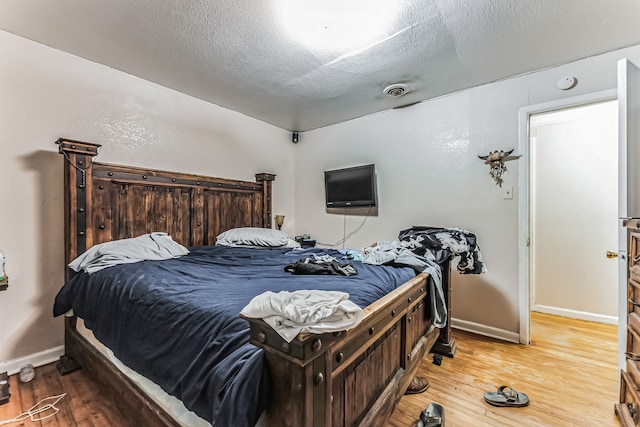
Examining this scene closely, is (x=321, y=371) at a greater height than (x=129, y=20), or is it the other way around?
(x=129, y=20)

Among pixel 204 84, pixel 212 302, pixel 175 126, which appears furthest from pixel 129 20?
pixel 212 302

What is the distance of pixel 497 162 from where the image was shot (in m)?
2.56

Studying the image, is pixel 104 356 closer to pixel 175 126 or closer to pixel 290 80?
pixel 175 126

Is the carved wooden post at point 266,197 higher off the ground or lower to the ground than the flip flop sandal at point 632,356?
higher

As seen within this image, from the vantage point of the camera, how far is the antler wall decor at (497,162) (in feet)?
8.25

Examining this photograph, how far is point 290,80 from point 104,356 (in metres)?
2.42

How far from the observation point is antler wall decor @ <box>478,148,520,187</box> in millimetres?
2516

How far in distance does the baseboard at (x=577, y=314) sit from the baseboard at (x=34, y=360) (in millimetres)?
4536

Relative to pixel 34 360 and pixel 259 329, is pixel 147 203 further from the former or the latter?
pixel 259 329

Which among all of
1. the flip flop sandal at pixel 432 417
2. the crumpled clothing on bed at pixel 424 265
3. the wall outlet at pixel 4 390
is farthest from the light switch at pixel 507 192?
the wall outlet at pixel 4 390

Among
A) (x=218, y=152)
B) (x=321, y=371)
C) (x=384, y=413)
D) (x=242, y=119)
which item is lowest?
(x=384, y=413)

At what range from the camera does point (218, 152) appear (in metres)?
3.26

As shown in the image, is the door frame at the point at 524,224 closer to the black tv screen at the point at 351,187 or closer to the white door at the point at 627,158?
the white door at the point at 627,158

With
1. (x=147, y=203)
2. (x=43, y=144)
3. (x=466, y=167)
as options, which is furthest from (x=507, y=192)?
(x=43, y=144)
